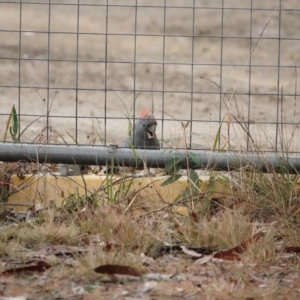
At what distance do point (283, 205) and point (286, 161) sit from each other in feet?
1.26

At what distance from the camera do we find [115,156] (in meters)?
4.75

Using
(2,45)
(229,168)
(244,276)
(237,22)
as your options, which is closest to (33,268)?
(244,276)

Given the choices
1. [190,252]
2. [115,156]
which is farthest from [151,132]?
[190,252]

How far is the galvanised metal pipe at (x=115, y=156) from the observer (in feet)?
15.4

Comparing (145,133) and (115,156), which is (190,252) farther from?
(145,133)

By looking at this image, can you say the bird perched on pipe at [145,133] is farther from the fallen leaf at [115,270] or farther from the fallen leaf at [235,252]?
the fallen leaf at [115,270]

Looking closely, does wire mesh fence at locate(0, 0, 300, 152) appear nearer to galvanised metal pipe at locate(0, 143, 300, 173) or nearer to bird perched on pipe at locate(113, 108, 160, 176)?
bird perched on pipe at locate(113, 108, 160, 176)

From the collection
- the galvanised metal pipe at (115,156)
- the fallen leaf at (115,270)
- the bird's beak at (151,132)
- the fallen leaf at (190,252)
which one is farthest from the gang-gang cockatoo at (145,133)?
the fallen leaf at (115,270)

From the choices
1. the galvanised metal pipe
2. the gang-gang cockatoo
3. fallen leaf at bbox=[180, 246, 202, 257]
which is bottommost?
fallen leaf at bbox=[180, 246, 202, 257]

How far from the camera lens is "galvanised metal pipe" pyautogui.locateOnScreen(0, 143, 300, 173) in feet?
15.4

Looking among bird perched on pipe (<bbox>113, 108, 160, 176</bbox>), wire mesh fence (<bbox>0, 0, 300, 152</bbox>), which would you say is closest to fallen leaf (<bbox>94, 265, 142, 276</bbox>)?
bird perched on pipe (<bbox>113, 108, 160, 176</bbox>)

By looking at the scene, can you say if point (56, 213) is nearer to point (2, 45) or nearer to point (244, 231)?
point (244, 231)

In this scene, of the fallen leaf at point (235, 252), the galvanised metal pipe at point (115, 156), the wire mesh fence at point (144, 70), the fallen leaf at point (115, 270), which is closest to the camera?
the fallen leaf at point (115, 270)

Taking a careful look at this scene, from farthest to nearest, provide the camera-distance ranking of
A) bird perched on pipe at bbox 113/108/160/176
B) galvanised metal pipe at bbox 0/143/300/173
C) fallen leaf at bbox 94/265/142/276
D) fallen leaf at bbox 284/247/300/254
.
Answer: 1. bird perched on pipe at bbox 113/108/160/176
2. galvanised metal pipe at bbox 0/143/300/173
3. fallen leaf at bbox 284/247/300/254
4. fallen leaf at bbox 94/265/142/276
